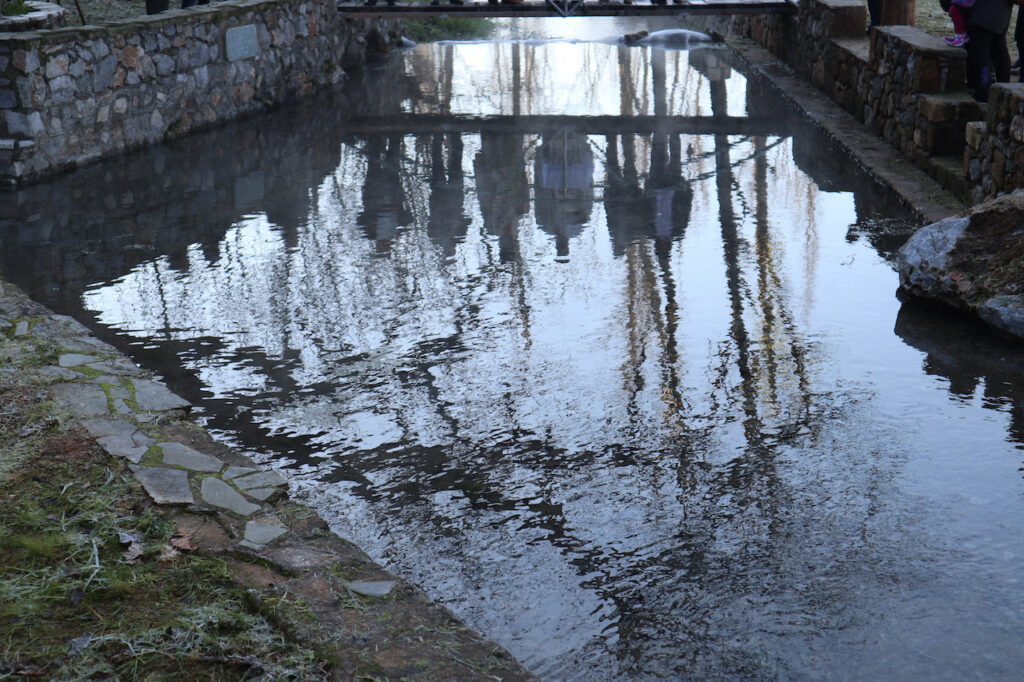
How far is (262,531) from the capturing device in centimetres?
353

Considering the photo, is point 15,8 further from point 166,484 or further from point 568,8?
point 166,484

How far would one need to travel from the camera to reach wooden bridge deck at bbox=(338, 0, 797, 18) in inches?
A: 539

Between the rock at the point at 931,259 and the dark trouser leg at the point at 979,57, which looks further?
the dark trouser leg at the point at 979,57

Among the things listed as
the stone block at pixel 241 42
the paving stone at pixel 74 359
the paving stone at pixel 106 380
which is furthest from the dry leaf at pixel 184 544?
the stone block at pixel 241 42

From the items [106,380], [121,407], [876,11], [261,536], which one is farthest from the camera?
[876,11]

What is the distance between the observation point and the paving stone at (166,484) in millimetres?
3674

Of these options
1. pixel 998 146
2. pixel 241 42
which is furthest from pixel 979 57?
pixel 241 42

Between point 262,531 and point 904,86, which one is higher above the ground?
point 904,86

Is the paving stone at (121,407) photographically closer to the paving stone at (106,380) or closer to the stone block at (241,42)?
the paving stone at (106,380)

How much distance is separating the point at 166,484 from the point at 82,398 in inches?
36.3

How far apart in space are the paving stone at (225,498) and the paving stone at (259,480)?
5 cm

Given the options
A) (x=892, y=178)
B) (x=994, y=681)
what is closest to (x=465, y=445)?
(x=994, y=681)

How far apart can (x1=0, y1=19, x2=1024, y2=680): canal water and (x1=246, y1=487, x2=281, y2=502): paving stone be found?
282mm

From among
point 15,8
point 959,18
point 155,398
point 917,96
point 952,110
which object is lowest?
point 155,398
